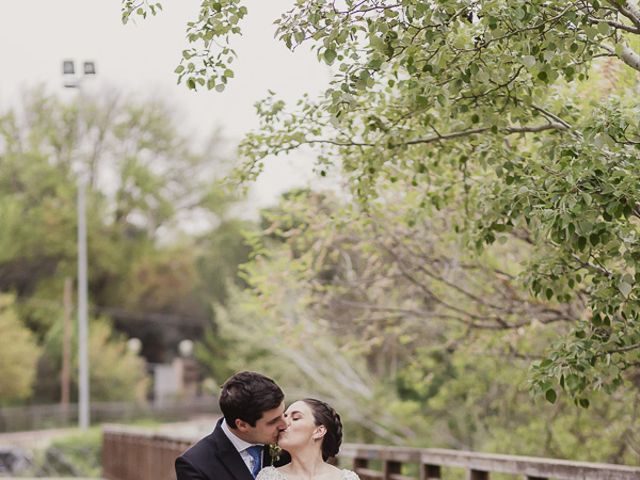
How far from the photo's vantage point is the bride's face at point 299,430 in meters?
4.45

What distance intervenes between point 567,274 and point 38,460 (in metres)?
25.3

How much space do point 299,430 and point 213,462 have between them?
40 centimetres

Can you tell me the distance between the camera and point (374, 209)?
9266 mm

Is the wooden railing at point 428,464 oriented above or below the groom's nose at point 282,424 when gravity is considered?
below

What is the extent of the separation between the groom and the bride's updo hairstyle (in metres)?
0.22

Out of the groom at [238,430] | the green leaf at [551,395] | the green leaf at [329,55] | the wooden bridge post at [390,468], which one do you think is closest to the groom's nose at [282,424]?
the groom at [238,430]

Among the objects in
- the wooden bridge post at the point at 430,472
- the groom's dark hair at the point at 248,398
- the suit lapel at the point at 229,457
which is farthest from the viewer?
the wooden bridge post at the point at 430,472

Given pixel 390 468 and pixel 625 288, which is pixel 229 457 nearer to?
pixel 625 288

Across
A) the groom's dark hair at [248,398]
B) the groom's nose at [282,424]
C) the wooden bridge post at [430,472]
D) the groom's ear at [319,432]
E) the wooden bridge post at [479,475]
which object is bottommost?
the wooden bridge post at [430,472]

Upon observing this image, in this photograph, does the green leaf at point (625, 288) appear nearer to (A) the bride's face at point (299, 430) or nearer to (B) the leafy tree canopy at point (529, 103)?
(B) the leafy tree canopy at point (529, 103)

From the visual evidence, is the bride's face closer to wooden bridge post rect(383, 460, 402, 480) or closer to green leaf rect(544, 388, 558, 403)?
green leaf rect(544, 388, 558, 403)

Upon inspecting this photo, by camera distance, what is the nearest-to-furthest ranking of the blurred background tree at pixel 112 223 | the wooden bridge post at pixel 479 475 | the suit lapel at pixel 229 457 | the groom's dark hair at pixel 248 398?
1. the groom's dark hair at pixel 248 398
2. the suit lapel at pixel 229 457
3. the wooden bridge post at pixel 479 475
4. the blurred background tree at pixel 112 223

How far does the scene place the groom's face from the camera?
4.21m

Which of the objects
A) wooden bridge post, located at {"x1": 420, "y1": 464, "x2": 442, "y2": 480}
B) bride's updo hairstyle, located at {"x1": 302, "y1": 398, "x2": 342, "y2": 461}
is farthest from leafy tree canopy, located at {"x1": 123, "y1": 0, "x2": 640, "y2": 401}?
wooden bridge post, located at {"x1": 420, "y1": 464, "x2": 442, "y2": 480}
